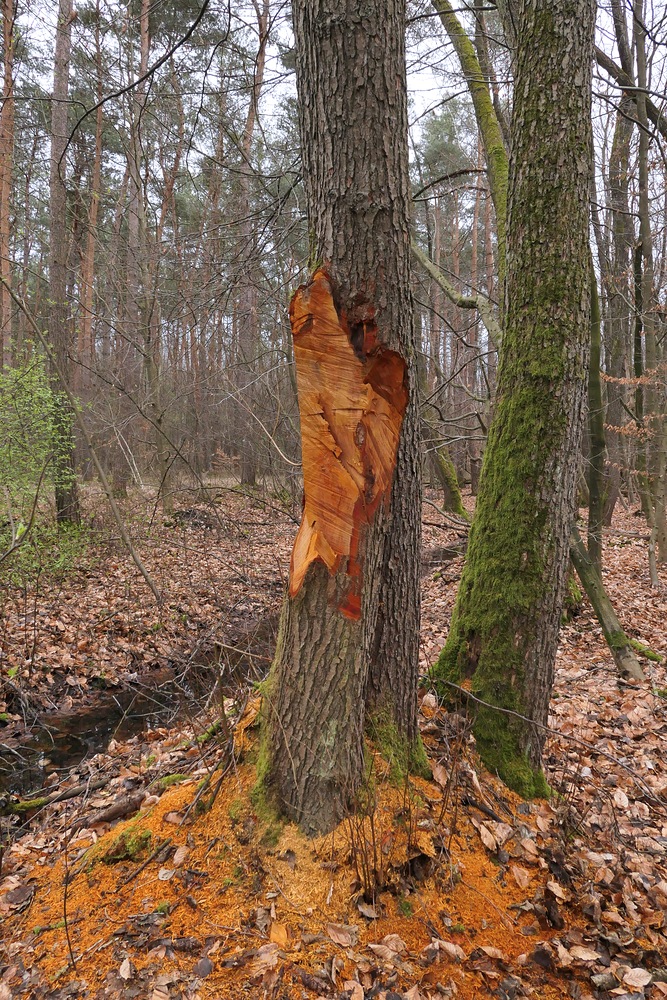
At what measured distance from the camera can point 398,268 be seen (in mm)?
2107

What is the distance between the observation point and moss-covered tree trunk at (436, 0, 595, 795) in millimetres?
2701

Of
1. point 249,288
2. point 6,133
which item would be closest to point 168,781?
point 249,288

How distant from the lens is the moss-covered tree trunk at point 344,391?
2008 millimetres

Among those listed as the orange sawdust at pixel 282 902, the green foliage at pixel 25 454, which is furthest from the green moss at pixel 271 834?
the green foliage at pixel 25 454

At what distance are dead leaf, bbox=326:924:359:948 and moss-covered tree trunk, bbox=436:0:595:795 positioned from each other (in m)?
1.11

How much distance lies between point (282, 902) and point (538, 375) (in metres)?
2.55

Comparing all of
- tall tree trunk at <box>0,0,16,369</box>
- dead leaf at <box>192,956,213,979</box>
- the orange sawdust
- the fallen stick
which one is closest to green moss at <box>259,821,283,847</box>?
the orange sawdust

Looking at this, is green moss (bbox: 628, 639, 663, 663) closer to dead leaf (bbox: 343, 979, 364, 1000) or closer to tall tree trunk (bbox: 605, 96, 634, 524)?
tall tree trunk (bbox: 605, 96, 634, 524)

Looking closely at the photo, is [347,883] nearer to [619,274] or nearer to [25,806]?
[25,806]

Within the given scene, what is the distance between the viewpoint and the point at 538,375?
277cm

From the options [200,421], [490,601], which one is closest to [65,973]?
[490,601]

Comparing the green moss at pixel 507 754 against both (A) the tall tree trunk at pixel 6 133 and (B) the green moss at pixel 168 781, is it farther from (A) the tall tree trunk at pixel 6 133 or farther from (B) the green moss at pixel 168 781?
(A) the tall tree trunk at pixel 6 133

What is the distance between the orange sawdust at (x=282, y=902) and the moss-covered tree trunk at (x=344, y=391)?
17 centimetres

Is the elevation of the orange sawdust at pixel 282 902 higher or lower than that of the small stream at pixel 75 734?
higher
